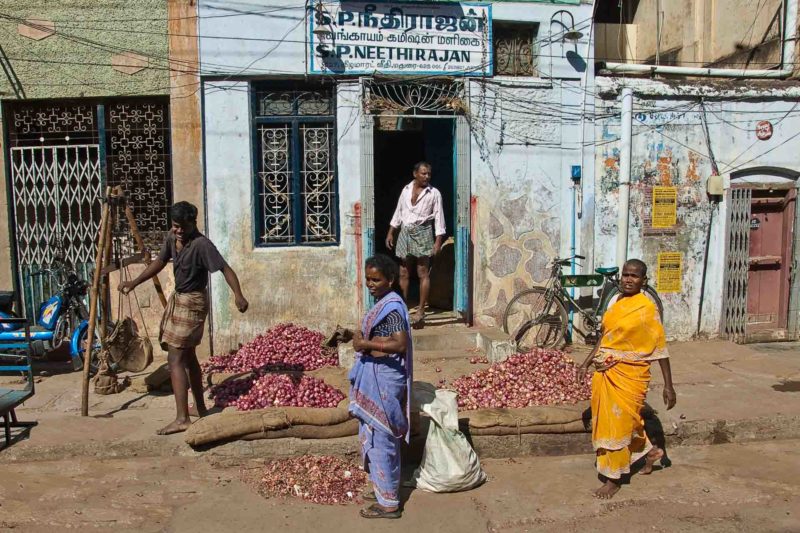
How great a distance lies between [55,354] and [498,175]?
5702mm

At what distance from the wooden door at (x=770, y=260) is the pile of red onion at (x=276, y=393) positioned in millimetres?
6304

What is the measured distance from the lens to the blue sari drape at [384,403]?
438 cm

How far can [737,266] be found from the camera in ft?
30.2

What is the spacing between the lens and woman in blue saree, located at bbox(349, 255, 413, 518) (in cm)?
432

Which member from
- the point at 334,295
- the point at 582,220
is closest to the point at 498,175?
the point at 582,220

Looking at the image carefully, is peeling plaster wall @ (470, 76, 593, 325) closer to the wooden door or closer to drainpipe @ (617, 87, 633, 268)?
drainpipe @ (617, 87, 633, 268)

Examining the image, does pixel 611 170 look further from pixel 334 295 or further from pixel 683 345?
pixel 334 295

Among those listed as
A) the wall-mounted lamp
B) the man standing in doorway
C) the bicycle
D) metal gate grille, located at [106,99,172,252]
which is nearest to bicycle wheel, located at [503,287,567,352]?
the bicycle

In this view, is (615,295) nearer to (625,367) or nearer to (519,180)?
(519,180)

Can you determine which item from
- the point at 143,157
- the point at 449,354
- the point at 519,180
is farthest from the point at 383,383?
the point at 143,157

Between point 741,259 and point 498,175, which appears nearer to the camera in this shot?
point 498,175

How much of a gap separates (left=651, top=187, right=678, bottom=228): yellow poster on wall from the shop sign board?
2763 mm

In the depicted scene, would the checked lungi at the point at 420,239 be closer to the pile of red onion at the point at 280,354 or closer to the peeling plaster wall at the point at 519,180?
the peeling plaster wall at the point at 519,180

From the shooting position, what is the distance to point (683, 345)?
9.00m
